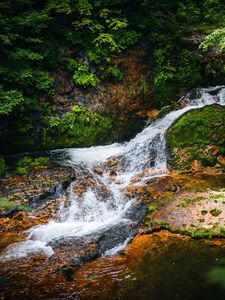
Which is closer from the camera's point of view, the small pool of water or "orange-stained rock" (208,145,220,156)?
the small pool of water

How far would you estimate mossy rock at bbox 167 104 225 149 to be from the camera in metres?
10.4

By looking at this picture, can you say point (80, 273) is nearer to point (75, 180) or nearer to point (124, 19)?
point (75, 180)

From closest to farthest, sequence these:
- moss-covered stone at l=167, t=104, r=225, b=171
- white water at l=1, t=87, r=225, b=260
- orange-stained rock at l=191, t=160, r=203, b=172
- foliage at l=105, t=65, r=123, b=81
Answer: white water at l=1, t=87, r=225, b=260 < orange-stained rock at l=191, t=160, r=203, b=172 < moss-covered stone at l=167, t=104, r=225, b=171 < foliage at l=105, t=65, r=123, b=81

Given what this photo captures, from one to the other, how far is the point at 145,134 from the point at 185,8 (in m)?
9.61

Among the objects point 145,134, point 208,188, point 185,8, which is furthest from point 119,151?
point 185,8

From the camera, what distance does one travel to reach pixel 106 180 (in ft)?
32.9

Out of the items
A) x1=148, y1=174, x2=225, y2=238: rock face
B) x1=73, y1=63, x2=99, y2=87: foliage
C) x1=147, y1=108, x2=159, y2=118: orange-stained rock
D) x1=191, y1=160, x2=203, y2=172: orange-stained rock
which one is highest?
x1=73, y1=63, x2=99, y2=87: foliage

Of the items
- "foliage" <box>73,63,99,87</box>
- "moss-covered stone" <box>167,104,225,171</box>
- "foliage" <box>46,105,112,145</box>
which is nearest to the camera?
"moss-covered stone" <box>167,104,225,171</box>

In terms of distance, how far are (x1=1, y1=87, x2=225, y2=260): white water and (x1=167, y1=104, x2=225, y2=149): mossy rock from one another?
48cm

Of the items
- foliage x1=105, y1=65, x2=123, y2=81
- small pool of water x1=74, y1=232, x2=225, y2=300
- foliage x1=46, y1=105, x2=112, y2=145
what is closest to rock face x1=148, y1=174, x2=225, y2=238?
small pool of water x1=74, y1=232, x2=225, y2=300

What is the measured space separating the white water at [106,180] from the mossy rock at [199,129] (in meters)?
0.48

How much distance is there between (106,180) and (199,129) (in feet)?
11.6

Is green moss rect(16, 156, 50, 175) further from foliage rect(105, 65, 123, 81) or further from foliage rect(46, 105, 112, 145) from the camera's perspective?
foliage rect(105, 65, 123, 81)

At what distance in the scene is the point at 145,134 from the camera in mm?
12078
